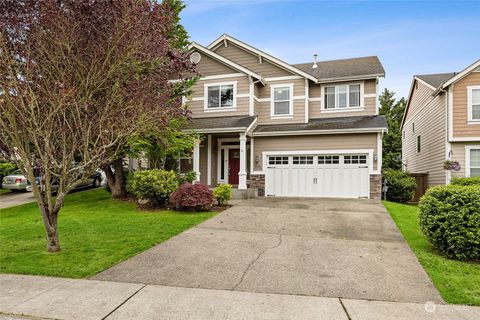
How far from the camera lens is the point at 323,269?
5.87 metres

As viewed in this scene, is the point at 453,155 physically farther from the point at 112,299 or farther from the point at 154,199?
the point at 112,299

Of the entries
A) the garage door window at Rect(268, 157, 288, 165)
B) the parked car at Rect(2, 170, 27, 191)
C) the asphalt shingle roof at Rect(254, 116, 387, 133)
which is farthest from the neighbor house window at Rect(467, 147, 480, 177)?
the parked car at Rect(2, 170, 27, 191)

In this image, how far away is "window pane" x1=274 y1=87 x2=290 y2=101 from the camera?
58.5 ft

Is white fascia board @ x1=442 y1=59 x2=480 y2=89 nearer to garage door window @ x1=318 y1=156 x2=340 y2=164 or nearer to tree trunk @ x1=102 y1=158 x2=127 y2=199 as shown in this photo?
garage door window @ x1=318 y1=156 x2=340 y2=164

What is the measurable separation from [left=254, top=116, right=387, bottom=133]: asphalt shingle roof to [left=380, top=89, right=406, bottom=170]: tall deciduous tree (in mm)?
15373

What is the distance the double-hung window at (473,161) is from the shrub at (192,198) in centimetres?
1210

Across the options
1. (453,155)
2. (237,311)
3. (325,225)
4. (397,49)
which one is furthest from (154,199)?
(397,49)

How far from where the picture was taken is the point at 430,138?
61.9 feet

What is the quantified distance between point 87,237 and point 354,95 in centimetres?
1437

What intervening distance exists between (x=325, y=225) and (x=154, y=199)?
6489mm

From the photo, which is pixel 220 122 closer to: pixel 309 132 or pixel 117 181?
pixel 309 132

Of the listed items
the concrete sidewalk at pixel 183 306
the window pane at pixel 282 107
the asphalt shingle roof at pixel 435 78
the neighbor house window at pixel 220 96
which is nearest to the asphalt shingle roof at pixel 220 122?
the neighbor house window at pixel 220 96

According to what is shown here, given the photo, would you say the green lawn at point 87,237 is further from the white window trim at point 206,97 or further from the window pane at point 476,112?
the window pane at point 476,112

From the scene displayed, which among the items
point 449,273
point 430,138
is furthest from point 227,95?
point 449,273
